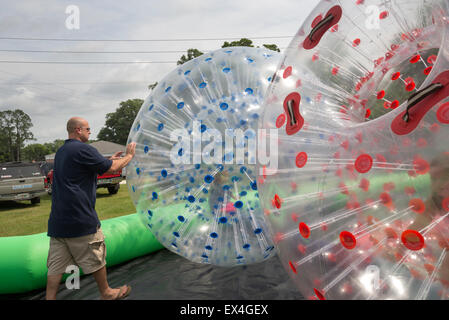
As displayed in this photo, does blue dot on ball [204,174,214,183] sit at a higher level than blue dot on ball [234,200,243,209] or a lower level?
higher

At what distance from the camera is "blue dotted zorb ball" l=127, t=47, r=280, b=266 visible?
2236 mm

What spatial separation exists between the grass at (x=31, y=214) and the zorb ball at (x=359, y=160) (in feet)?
17.3

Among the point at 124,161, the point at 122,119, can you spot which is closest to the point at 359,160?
the point at 124,161

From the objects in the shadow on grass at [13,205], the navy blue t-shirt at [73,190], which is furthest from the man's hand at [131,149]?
the shadow on grass at [13,205]

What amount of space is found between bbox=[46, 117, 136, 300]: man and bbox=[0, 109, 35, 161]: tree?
2506 inches

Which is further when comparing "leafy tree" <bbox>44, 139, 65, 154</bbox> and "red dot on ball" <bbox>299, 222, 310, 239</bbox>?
"leafy tree" <bbox>44, 139, 65, 154</bbox>

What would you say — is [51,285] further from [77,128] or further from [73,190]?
[77,128]

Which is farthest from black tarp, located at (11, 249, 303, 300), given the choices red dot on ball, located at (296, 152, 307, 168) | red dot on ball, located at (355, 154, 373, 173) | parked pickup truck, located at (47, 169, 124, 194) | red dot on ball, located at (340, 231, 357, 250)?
parked pickup truck, located at (47, 169, 124, 194)

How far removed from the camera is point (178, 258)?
3.38m

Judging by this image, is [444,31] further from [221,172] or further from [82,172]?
[82,172]

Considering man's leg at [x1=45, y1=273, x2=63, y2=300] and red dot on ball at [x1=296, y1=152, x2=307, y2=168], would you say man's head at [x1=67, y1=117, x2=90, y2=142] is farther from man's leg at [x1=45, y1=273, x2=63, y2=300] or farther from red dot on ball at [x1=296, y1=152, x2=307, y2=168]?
red dot on ball at [x1=296, y1=152, x2=307, y2=168]

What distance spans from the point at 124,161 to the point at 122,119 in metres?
50.8

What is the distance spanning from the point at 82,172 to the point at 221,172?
3.55 ft

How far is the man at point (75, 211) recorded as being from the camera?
7.42 feet
